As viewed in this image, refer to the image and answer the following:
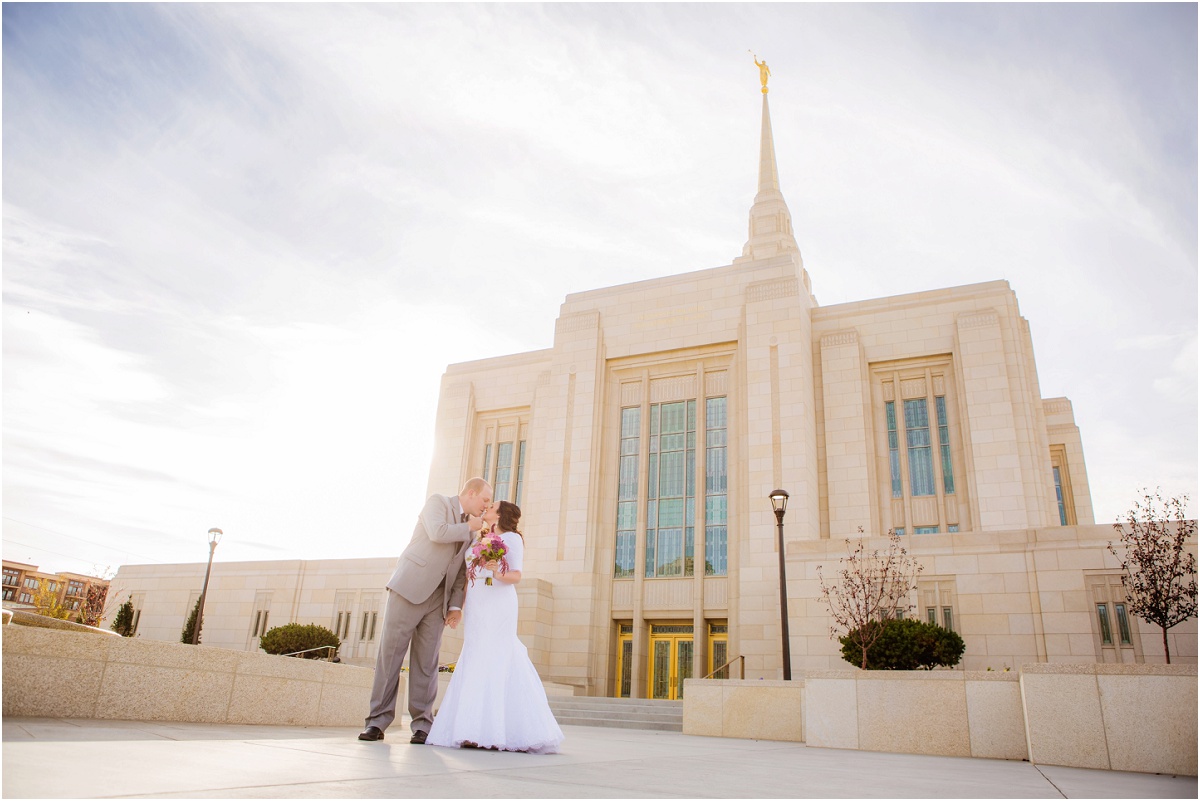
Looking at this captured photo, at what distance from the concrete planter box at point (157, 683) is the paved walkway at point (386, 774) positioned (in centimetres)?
25

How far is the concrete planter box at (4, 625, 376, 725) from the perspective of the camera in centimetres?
550

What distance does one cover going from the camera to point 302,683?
777 cm

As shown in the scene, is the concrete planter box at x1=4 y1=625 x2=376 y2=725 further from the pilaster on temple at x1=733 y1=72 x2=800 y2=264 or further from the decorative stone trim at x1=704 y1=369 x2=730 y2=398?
the pilaster on temple at x1=733 y1=72 x2=800 y2=264

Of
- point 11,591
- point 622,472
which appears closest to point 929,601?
point 622,472

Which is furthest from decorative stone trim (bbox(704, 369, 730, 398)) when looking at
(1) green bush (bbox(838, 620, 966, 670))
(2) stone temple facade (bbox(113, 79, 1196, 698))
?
(1) green bush (bbox(838, 620, 966, 670))

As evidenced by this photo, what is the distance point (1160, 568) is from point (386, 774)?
17.5 m

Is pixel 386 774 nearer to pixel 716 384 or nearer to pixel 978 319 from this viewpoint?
pixel 716 384

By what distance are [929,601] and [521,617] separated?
38.5ft

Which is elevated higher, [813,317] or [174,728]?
[813,317]

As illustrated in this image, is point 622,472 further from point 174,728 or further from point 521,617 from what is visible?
point 174,728

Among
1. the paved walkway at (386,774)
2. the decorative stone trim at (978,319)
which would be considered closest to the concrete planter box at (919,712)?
the paved walkway at (386,774)

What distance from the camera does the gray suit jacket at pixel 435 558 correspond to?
6.02 meters

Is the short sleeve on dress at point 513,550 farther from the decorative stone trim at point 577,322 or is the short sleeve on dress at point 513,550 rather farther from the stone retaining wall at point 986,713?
the decorative stone trim at point 577,322

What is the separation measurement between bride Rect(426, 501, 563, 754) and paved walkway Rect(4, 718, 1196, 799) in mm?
284
